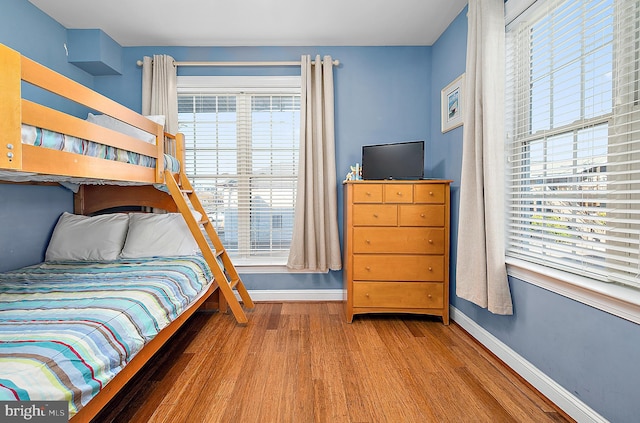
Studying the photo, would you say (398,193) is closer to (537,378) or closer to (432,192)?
(432,192)

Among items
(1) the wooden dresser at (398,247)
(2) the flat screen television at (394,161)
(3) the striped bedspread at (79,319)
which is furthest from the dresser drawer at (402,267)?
(3) the striped bedspread at (79,319)

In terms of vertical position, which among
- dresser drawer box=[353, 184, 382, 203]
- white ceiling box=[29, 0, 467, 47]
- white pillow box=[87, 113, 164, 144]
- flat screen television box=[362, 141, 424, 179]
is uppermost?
white ceiling box=[29, 0, 467, 47]

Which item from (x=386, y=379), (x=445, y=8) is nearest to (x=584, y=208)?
(x=386, y=379)

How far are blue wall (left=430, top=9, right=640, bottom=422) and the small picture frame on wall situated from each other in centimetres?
101

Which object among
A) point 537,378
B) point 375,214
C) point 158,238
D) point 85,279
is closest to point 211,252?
point 158,238

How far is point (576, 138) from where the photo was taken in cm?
164

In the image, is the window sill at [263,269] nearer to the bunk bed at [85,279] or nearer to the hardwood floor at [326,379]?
the bunk bed at [85,279]

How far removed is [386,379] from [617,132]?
1635mm

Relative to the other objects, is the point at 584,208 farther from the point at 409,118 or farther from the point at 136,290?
the point at 136,290

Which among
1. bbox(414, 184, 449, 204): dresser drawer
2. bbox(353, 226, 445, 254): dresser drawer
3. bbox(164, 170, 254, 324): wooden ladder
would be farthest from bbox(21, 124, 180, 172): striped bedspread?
bbox(414, 184, 449, 204): dresser drawer

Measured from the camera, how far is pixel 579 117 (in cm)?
161

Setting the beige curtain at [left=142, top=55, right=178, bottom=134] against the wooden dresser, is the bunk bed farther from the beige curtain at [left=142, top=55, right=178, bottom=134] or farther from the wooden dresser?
the wooden dresser

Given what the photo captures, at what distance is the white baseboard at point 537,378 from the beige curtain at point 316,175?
1.34m

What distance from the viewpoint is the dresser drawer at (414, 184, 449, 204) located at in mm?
2664
